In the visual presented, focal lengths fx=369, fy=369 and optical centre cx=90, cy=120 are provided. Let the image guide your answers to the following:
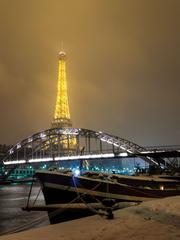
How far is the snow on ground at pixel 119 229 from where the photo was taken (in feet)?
32.9

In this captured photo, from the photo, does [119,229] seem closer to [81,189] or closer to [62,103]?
[81,189]

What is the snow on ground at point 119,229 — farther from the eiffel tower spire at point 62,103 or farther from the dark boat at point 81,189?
the eiffel tower spire at point 62,103

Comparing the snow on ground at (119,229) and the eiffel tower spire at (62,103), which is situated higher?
the eiffel tower spire at (62,103)

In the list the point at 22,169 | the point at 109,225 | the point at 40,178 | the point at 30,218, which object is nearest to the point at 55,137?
the point at 22,169

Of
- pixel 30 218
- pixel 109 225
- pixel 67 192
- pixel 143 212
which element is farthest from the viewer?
pixel 30 218

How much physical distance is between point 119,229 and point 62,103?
155985 millimetres

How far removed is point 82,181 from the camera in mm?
19891

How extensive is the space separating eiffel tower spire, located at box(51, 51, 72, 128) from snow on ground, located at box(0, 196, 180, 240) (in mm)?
150236

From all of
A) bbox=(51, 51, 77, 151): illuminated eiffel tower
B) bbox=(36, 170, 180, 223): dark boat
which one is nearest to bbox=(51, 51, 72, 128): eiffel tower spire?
bbox=(51, 51, 77, 151): illuminated eiffel tower

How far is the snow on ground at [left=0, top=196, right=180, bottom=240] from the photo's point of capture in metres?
10.0

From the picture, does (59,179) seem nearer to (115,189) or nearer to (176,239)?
(115,189)

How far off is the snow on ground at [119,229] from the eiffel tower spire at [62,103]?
150m

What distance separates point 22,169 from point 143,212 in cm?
15285

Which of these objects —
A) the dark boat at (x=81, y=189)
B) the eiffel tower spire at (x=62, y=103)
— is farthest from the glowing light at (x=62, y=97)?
the dark boat at (x=81, y=189)
